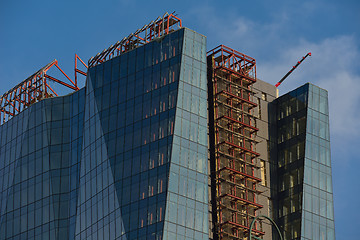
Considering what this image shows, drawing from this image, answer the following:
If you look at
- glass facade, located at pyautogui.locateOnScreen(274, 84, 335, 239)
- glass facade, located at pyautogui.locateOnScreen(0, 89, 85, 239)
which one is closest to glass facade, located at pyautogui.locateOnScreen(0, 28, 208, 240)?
glass facade, located at pyautogui.locateOnScreen(0, 89, 85, 239)

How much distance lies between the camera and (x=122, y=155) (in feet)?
486

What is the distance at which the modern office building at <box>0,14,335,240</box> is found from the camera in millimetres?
141250

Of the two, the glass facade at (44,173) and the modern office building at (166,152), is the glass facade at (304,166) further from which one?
the glass facade at (44,173)

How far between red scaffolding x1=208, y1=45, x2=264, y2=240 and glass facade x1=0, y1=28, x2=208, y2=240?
912 centimetres

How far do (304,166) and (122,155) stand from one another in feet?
116

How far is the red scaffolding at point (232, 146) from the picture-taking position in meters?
151

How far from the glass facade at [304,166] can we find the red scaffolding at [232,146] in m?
6.54

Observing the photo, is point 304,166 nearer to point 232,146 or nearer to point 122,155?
point 232,146

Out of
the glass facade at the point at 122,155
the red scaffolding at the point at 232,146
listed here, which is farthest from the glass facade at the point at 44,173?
the red scaffolding at the point at 232,146

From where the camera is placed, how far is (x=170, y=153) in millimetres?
A: 139375

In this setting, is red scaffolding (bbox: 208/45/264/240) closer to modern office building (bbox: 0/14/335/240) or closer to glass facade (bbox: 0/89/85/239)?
modern office building (bbox: 0/14/335/240)

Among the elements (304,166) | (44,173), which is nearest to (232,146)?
(304,166)

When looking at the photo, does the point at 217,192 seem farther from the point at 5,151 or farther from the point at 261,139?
the point at 5,151

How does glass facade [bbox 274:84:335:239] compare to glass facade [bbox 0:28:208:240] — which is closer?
glass facade [bbox 0:28:208:240]
